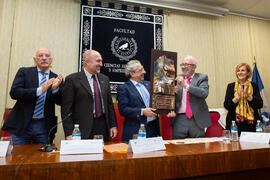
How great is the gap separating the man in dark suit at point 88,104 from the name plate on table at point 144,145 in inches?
30.6

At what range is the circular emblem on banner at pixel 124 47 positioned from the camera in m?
3.91

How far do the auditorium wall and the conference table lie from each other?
275cm

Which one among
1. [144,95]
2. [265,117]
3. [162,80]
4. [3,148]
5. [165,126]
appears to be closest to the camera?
[3,148]

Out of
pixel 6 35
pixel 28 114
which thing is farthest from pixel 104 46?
pixel 28 114

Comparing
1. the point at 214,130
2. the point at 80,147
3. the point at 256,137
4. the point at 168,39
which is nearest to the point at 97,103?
the point at 80,147

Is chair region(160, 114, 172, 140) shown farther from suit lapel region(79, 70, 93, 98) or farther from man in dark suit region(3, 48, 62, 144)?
man in dark suit region(3, 48, 62, 144)

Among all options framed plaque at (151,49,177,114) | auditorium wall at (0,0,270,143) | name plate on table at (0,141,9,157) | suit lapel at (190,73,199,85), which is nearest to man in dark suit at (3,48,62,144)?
name plate on table at (0,141,9,157)

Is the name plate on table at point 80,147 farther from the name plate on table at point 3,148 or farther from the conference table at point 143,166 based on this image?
the name plate on table at point 3,148

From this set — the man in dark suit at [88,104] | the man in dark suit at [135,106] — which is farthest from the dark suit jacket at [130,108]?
the man in dark suit at [88,104]

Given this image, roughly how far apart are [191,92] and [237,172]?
3.08 ft

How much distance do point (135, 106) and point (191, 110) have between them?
0.55m

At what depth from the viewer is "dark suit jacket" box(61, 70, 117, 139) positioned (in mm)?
1871

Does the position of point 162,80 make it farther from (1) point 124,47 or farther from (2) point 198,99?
(1) point 124,47

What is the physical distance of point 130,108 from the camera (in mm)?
2037
